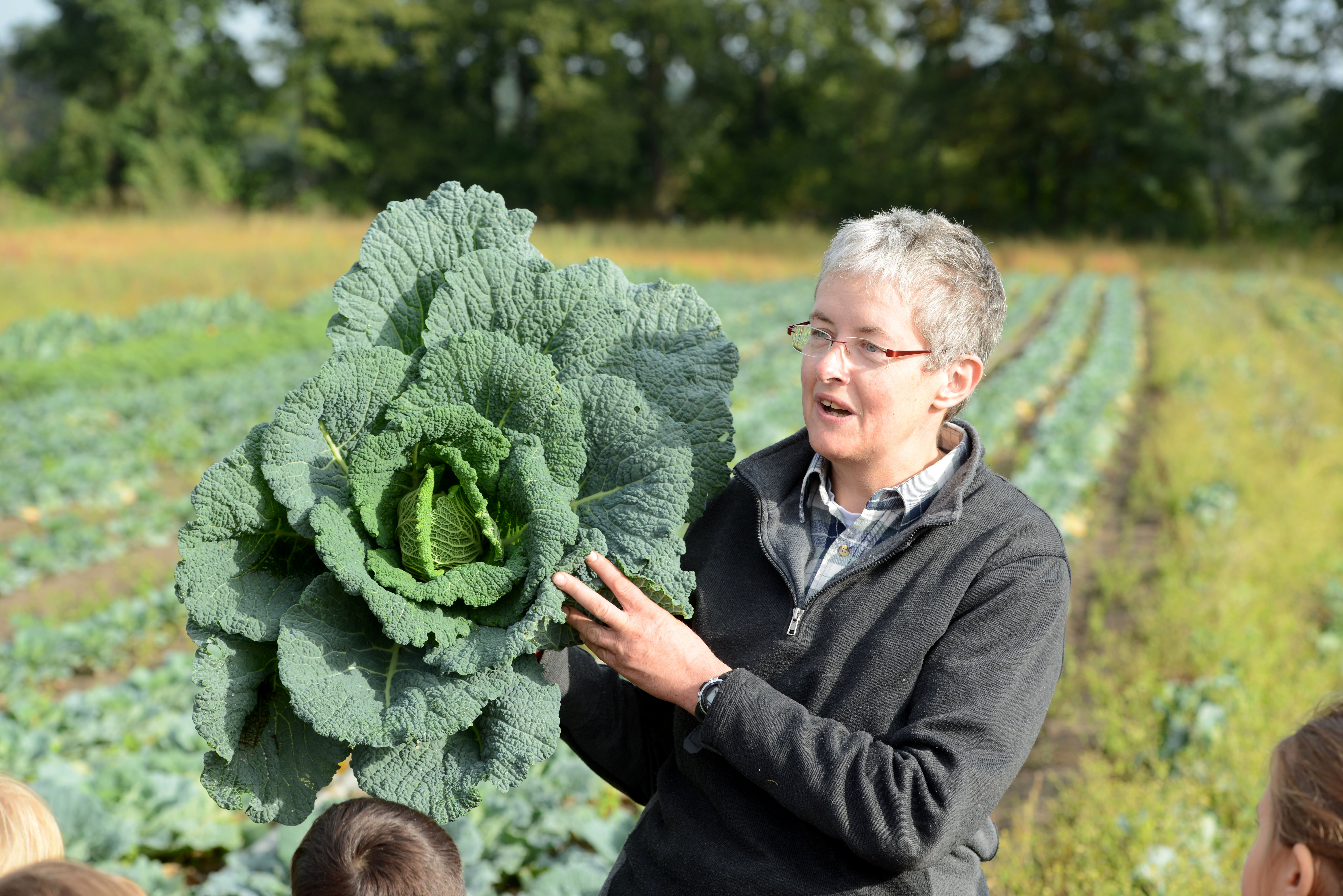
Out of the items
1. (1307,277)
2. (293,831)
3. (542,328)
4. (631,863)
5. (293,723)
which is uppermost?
(542,328)

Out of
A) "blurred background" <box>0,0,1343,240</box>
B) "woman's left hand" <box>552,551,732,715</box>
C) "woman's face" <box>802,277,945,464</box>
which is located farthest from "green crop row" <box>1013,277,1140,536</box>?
"blurred background" <box>0,0,1343,240</box>

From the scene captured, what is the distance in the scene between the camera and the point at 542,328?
1.53 metres

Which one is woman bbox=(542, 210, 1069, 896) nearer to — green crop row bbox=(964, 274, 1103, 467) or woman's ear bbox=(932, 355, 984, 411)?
woman's ear bbox=(932, 355, 984, 411)

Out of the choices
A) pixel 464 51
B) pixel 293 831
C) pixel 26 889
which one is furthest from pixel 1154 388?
pixel 464 51

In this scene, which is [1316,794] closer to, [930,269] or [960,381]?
[960,381]

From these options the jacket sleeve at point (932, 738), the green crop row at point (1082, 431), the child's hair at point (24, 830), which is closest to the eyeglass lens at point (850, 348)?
the jacket sleeve at point (932, 738)

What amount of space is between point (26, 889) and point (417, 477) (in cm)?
67

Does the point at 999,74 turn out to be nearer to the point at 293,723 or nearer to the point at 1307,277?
the point at 1307,277

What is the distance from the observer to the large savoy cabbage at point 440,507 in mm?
1361

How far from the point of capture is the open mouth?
5.11 ft

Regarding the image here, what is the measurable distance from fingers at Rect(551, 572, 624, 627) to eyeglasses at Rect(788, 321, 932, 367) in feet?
1.52

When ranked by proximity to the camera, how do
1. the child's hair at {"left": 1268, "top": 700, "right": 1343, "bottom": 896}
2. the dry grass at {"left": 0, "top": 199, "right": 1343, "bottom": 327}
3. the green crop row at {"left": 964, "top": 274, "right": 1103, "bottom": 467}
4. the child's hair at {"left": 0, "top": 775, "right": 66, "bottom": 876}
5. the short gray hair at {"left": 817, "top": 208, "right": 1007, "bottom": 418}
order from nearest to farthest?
the child's hair at {"left": 1268, "top": 700, "right": 1343, "bottom": 896} < the child's hair at {"left": 0, "top": 775, "right": 66, "bottom": 876} < the short gray hair at {"left": 817, "top": 208, "right": 1007, "bottom": 418} < the green crop row at {"left": 964, "top": 274, "right": 1103, "bottom": 467} < the dry grass at {"left": 0, "top": 199, "right": 1343, "bottom": 327}

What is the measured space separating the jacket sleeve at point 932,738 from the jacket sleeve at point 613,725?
39 cm

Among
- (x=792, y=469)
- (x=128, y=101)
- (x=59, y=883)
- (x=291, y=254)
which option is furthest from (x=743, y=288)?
(x=128, y=101)
